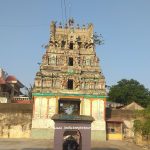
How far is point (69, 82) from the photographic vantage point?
3362 centimetres

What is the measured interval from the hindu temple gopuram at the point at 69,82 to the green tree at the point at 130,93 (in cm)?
2515

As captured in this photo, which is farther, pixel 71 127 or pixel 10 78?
pixel 10 78

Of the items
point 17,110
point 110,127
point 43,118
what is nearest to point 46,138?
point 43,118

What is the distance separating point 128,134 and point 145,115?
15.7 feet

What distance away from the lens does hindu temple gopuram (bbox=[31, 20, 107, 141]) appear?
31.7 m

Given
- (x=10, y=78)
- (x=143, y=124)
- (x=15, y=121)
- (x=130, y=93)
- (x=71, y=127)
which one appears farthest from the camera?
(x=130, y=93)

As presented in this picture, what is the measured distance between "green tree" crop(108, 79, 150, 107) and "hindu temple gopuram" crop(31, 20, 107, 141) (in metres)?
25.1

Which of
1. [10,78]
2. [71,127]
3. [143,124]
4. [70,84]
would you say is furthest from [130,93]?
[71,127]

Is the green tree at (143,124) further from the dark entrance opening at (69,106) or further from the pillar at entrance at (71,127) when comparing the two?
the pillar at entrance at (71,127)

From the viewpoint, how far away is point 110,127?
3256 cm

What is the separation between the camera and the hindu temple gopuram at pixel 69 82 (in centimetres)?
3166

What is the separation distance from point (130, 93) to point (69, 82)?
27506mm

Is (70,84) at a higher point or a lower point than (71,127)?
higher

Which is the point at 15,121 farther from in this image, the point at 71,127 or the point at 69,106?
the point at 71,127
